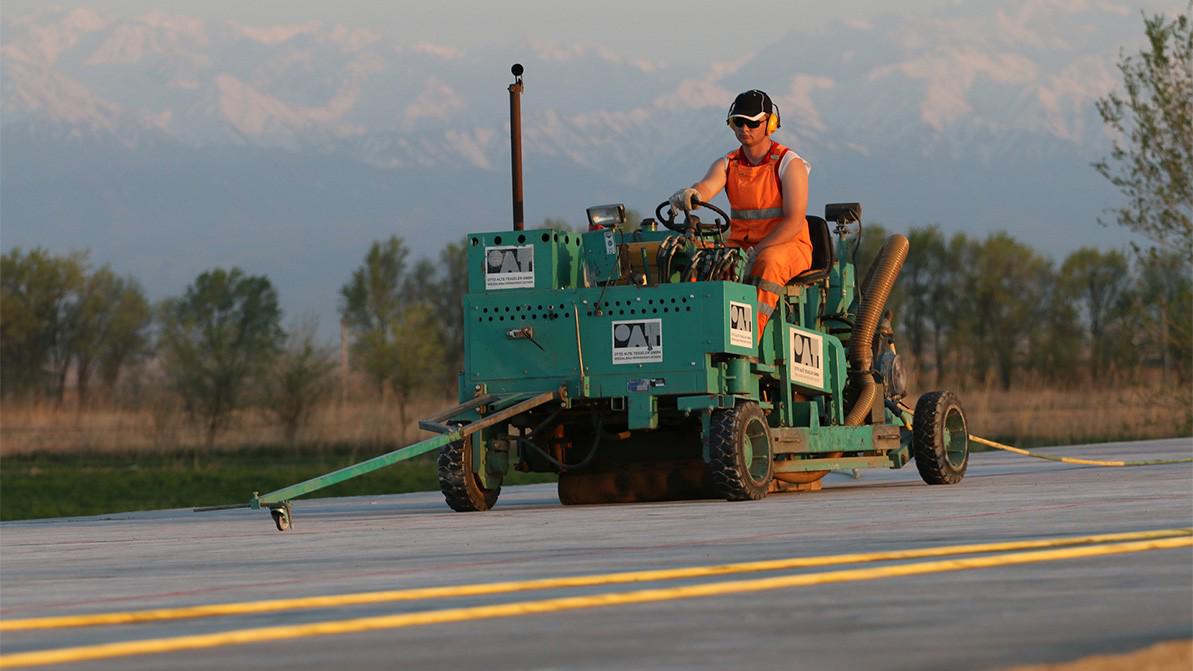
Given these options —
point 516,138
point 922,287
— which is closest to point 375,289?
point 922,287

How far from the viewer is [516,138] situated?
14.2 m

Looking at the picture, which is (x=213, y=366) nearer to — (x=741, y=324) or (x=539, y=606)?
(x=741, y=324)

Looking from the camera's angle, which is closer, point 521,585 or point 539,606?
point 539,606

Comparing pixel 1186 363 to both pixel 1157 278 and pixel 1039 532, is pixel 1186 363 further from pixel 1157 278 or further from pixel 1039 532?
pixel 1157 278

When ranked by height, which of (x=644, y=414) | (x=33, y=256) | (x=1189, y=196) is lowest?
(x=644, y=414)

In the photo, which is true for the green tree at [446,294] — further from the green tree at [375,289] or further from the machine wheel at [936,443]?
the machine wheel at [936,443]

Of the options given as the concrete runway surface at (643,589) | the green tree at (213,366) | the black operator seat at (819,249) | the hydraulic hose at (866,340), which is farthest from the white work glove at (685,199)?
the green tree at (213,366)

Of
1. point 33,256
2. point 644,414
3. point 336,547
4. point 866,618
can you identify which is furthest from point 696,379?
point 33,256

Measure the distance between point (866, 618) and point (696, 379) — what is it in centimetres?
688

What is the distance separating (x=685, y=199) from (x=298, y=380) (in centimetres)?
4145

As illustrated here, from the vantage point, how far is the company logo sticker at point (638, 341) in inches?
487

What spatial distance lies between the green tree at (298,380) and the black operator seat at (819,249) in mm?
39673

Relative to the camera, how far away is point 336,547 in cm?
901

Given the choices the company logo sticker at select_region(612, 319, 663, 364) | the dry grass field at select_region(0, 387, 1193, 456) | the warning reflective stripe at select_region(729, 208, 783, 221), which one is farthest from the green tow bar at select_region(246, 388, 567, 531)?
the dry grass field at select_region(0, 387, 1193, 456)
